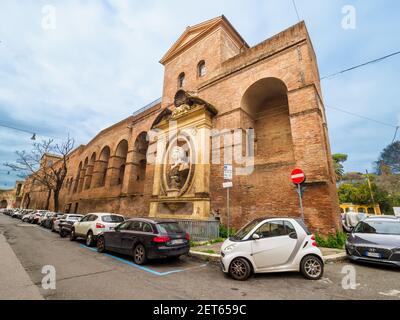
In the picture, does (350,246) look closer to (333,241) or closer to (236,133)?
(333,241)

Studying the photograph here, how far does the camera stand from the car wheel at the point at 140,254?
5887mm

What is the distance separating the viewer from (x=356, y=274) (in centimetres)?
501

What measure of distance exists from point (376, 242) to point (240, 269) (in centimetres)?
420

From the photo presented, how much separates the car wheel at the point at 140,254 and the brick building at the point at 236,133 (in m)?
4.49

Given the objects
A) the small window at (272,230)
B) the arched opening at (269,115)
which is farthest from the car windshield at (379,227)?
the arched opening at (269,115)

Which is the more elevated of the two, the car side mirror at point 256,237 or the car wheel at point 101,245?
the car side mirror at point 256,237

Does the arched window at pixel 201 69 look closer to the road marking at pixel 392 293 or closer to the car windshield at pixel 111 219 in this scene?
the car windshield at pixel 111 219

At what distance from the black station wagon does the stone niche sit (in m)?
4.03

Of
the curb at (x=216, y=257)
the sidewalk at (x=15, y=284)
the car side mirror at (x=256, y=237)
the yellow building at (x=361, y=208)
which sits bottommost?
the sidewalk at (x=15, y=284)

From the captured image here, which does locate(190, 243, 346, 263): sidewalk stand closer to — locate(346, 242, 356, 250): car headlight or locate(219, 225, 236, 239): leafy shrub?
locate(346, 242, 356, 250): car headlight

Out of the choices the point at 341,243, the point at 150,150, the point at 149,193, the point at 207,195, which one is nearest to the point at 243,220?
the point at 207,195

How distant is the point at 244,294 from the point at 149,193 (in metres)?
12.2

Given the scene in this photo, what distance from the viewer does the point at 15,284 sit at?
399 centimetres
